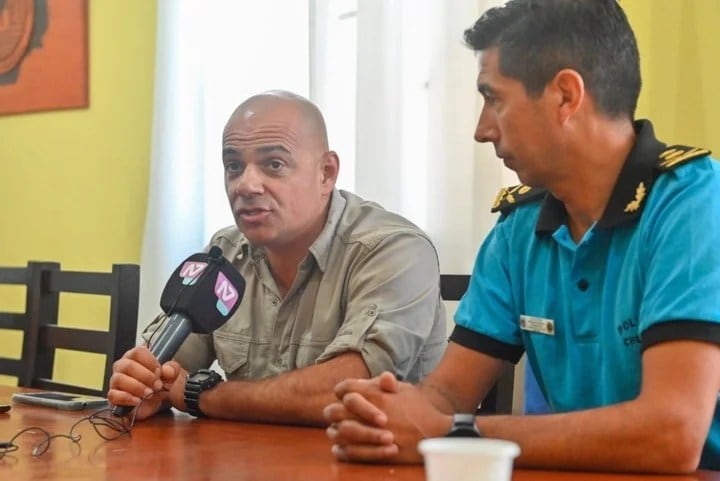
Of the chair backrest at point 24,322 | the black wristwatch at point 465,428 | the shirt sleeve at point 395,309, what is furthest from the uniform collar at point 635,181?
the chair backrest at point 24,322

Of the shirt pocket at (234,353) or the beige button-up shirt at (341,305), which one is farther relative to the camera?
the shirt pocket at (234,353)

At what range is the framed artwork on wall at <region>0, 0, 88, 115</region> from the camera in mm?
3471

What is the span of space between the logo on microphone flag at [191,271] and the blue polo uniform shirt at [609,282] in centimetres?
45

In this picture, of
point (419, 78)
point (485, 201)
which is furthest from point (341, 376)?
point (419, 78)

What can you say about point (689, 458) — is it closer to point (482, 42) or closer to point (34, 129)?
point (482, 42)

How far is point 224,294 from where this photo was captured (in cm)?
167

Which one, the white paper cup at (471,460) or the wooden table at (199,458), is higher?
the white paper cup at (471,460)

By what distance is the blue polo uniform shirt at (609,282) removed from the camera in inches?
48.7

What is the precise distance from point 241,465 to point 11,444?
0.37 metres

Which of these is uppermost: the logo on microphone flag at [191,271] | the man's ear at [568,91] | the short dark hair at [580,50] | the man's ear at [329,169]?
the short dark hair at [580,50]

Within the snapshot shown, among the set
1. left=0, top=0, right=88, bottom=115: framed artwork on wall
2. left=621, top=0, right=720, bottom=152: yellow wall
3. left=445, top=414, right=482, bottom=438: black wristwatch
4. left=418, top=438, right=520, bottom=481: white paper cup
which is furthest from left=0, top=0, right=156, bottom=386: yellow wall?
left=418, top=438, right=520, bottom=481: white paper cup

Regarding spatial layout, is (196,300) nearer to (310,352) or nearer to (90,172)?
(310,352)

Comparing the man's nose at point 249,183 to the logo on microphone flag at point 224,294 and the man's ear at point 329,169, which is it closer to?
the man's ear at point 329,169

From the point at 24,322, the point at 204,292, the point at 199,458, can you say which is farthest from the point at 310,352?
the point at 24,322
